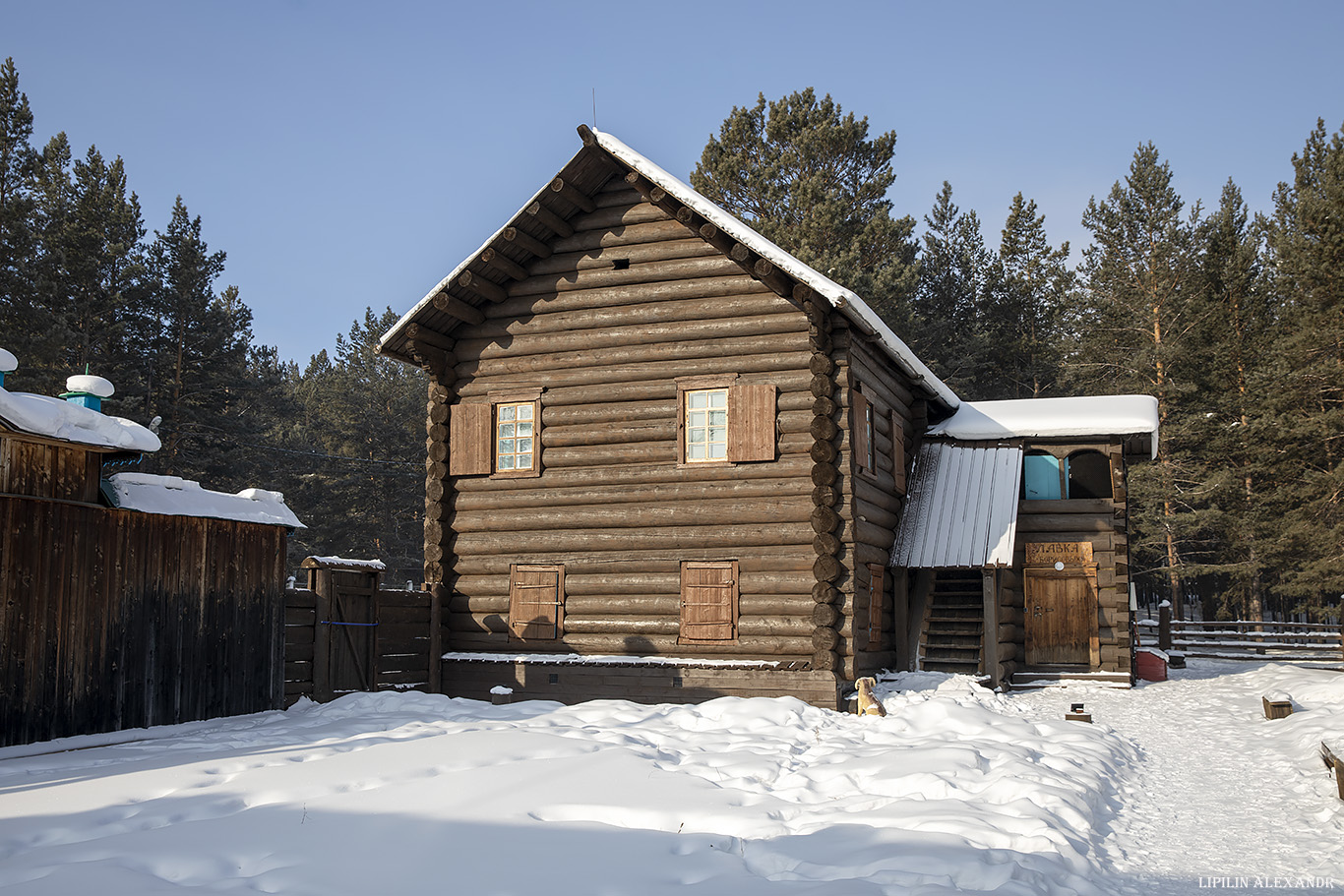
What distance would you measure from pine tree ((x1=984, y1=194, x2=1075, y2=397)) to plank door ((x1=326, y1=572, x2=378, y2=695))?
33.4 meters

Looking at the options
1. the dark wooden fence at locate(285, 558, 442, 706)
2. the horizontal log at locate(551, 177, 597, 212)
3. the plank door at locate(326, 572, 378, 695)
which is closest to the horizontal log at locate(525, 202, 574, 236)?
the horizontal log at locate(551, 177, 597, 212)

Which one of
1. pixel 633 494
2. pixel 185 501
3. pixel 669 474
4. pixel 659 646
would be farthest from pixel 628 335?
pixel 185 501

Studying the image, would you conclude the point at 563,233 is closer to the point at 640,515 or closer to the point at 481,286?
the point at 481,286

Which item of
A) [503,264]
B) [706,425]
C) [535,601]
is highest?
[503,264]

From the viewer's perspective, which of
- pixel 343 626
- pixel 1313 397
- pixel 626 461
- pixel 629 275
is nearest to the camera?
pixel 343 626

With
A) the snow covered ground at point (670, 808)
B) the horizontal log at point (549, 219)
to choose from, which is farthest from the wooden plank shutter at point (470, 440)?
the snow covered ground at point (670, 808)

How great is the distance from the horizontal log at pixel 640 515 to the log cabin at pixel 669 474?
0.12 ft

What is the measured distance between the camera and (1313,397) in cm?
3397

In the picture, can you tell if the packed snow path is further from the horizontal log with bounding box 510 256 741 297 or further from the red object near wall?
the horizontal log with bounding box 510 256 741 297

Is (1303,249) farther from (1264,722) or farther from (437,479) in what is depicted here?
(437,479)

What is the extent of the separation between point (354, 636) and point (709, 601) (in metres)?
5.75

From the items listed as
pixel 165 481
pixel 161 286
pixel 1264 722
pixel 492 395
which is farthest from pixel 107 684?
pixel 161 286

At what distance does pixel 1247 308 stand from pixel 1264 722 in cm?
2907

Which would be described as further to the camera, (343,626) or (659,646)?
(659,646)
